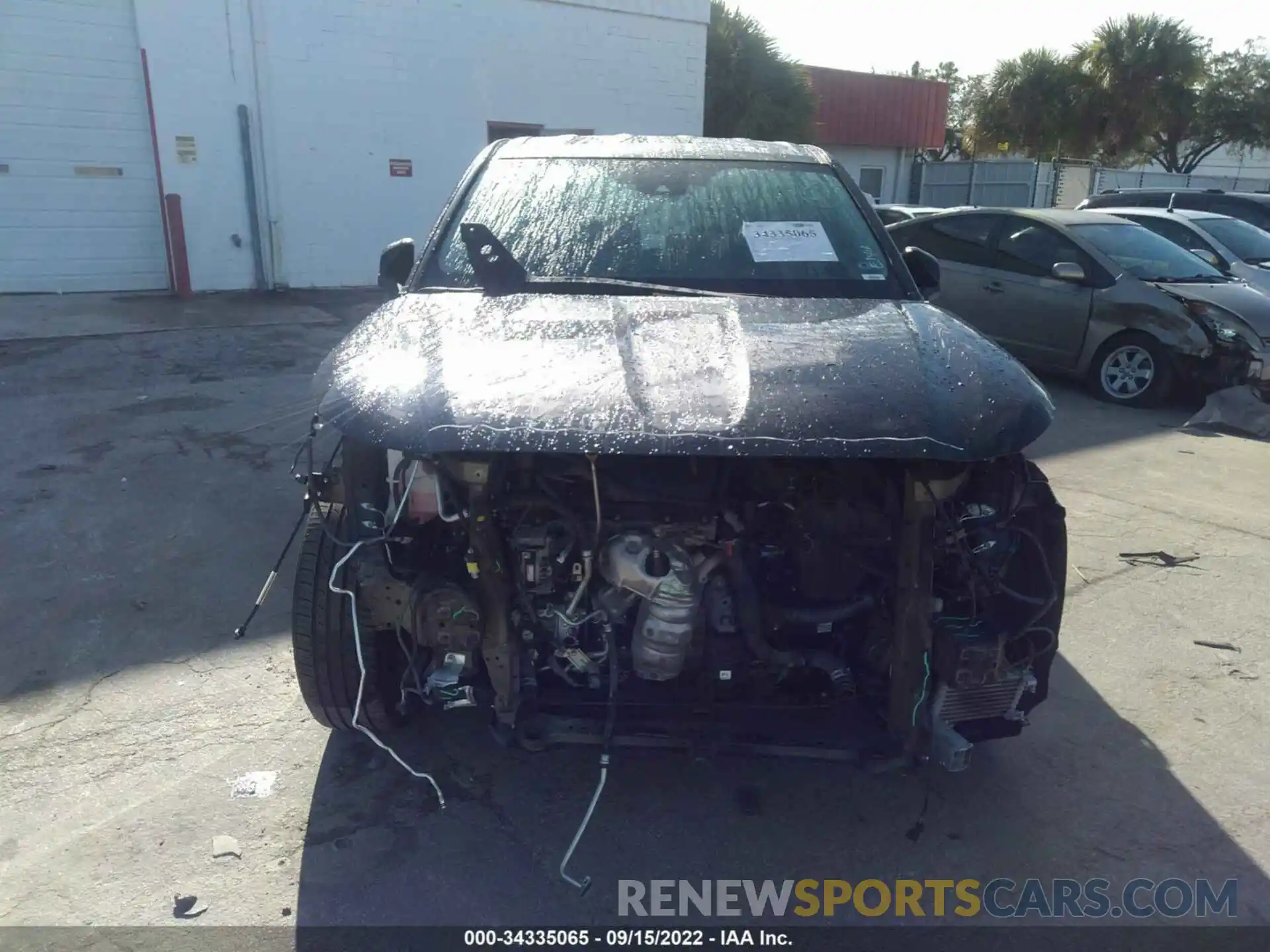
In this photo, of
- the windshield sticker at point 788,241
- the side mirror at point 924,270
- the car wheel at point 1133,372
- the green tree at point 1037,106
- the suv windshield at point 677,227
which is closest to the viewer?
the suv windshield at point 677,227

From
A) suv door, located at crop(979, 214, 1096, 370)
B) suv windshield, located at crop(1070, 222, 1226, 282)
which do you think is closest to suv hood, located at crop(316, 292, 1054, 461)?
suv door, located at crop(979, 214, 1096, 370)

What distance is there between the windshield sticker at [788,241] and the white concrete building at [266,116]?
411 inches

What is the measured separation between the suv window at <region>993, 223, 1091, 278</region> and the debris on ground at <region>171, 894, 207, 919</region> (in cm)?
836

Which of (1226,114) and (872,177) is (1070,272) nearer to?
(872,177)

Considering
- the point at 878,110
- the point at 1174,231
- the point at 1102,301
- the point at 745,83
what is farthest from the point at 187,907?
the point at 878,110

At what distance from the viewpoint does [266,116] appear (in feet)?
40.6

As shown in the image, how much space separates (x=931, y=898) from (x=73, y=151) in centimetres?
1251

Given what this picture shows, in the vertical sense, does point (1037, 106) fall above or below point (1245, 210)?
above

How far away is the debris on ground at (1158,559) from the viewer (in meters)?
4.98

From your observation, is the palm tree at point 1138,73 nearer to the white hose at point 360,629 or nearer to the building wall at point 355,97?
the building wall at point 355,97

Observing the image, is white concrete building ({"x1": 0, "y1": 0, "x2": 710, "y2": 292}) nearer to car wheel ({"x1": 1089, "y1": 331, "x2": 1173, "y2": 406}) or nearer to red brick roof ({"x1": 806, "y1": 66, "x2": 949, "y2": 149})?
car wheel ({"x1": 1089, "y1": 331, "x2": 1173, "y2": 406})

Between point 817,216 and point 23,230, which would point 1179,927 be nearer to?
point 817,216

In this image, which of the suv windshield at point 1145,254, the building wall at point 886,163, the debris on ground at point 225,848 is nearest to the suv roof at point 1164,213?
the suv windshield at point 1145,254

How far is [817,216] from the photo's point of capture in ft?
12.7
